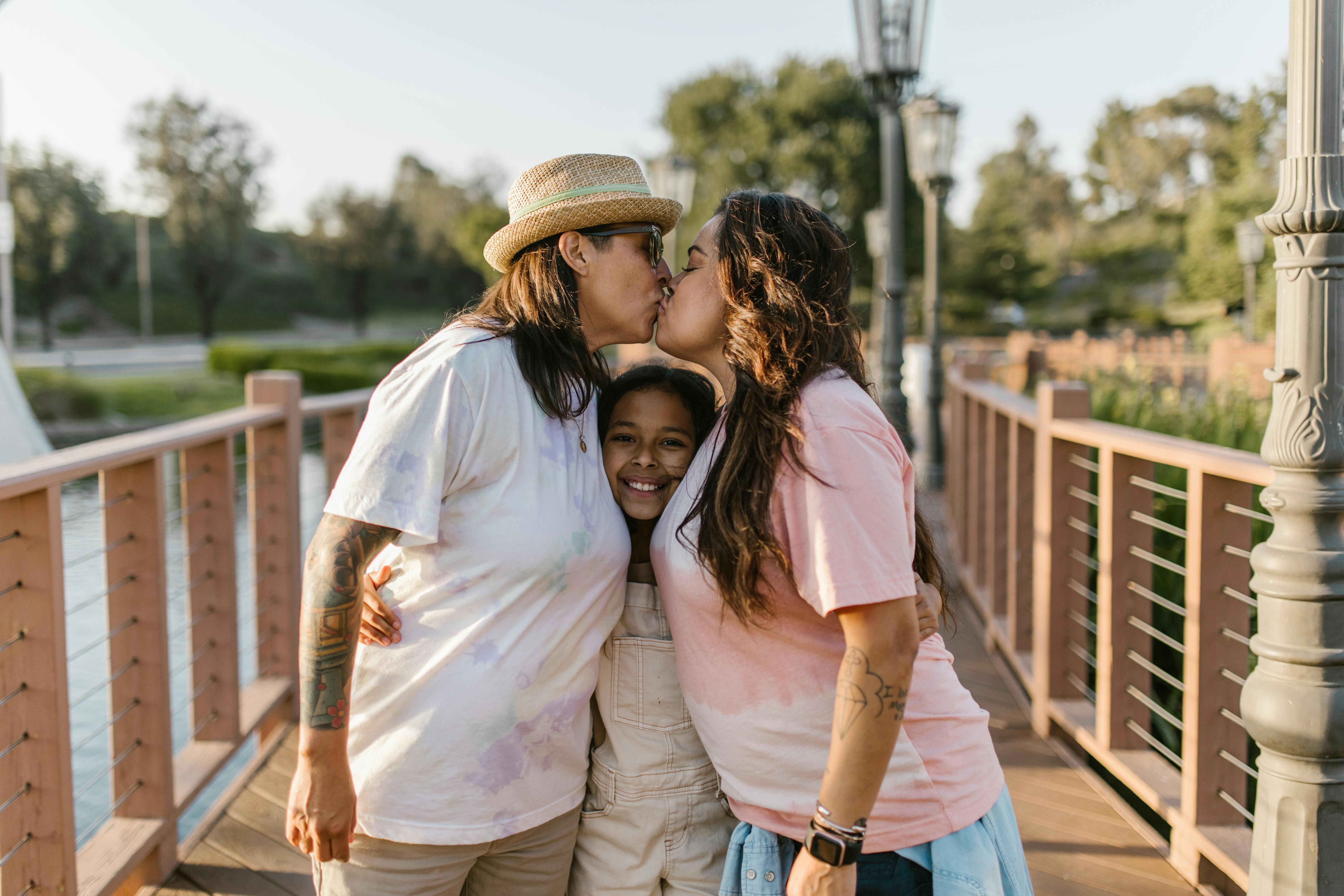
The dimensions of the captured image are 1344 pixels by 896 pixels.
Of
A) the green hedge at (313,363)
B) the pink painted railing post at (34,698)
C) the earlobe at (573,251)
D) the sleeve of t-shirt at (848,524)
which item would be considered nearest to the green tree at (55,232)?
the green hedge at (313,363)

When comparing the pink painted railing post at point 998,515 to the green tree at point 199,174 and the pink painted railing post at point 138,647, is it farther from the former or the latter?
the green tree at point 199,174

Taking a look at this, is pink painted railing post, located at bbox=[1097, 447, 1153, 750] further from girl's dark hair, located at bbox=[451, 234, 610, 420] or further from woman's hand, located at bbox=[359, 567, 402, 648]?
woman's hand, located at bbox=[359, 567, 402, 648]

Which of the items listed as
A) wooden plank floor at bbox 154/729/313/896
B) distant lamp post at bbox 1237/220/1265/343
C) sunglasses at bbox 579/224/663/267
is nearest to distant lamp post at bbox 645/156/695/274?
wooden plank floor at bbox 154/729/313/896

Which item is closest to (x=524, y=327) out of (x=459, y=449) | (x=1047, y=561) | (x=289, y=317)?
(x=459, y=449)

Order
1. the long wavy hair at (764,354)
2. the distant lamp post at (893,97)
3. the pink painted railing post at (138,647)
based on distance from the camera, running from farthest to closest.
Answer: the distant lamp post at (893,97) < the pink painted railing post at (138,647) < the long wavy hair at (764,354)

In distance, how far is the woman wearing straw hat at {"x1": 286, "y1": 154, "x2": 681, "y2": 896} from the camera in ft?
5.51

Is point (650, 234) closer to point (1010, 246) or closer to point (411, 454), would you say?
point (411, 454)

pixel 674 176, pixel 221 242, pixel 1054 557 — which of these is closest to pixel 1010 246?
pixel 221 242

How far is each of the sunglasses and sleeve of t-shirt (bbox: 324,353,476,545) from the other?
0.48m

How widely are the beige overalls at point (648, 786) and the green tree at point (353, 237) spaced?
5980 centimetres

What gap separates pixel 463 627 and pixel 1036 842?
7.07 feet

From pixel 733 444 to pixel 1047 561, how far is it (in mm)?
2625

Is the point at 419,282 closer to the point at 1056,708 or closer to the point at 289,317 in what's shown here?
the point at 289,317

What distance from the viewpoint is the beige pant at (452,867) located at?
5.87 ft
